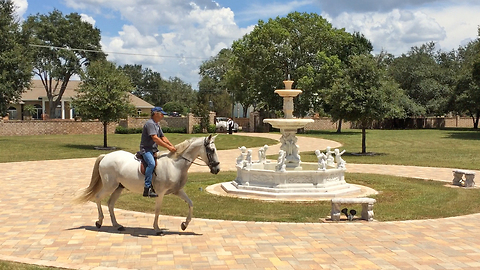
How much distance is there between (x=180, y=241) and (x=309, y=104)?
155 feet

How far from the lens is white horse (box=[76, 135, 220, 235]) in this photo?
9531 mm

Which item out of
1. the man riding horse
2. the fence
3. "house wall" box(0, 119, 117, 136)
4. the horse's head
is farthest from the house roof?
the horse's head

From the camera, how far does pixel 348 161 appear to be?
27.0 m

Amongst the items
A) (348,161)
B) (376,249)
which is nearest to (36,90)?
(348,161)

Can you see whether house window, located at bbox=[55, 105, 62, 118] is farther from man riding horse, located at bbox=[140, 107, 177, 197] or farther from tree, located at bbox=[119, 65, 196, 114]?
man riding horse, located at bbox=[140, 107, 177, 197]

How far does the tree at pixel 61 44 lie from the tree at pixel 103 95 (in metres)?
29.7

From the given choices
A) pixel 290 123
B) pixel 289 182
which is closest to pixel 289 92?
pixel 290 123

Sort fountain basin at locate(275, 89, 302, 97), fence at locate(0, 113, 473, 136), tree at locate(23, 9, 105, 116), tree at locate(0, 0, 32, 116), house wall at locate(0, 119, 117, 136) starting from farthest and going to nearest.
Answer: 1. tree at locate(23, 9, 105, 116)
2. fence at locate(0, 113, 473, 136)
3. house wall at locate(0, 119, 117, 136)
4. tree at locate(0, 0, 32, 116)
5. fountain basin at locate(275, 89, 302, 97)

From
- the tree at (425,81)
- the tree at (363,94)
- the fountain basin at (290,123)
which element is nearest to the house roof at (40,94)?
the tree at (425,81)

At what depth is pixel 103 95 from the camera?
110 ft

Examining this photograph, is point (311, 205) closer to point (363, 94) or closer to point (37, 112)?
point (363, 94)

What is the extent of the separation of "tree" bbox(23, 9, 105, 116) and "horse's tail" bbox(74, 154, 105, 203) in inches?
2195

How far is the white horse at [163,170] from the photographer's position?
9.53m

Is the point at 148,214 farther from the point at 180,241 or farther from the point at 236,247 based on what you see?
the point at 236,247
